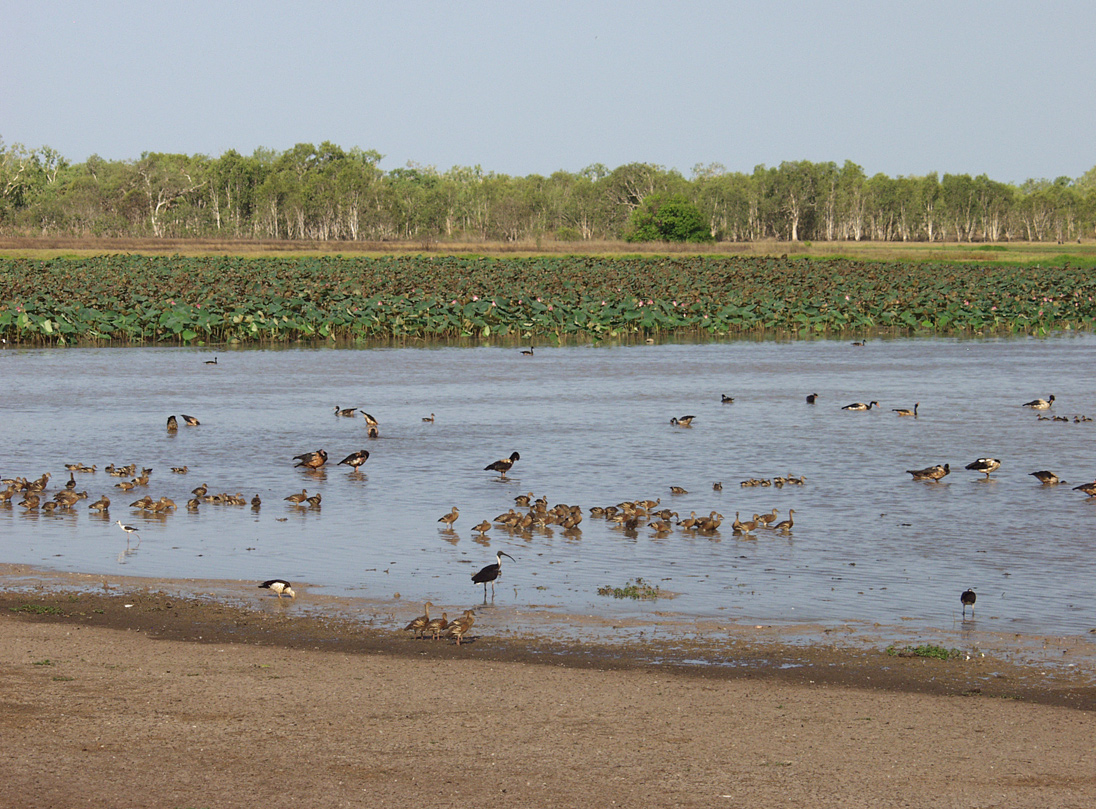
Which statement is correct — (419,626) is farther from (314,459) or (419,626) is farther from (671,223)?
(671,223)

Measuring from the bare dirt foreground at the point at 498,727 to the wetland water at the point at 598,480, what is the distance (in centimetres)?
159

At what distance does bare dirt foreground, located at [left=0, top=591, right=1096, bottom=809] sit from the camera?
260 inches

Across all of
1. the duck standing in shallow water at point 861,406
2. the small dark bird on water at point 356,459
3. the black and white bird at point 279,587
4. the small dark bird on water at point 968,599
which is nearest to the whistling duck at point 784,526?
the small dark bird on water at point 968,599

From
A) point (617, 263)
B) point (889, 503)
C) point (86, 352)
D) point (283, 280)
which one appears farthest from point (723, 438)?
point (617, 263)

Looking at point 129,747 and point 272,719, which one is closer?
point 129,747

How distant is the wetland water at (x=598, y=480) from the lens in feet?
37.6

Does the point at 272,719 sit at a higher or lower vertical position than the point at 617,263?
lower

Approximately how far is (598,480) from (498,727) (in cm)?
949

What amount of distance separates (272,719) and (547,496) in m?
8.32

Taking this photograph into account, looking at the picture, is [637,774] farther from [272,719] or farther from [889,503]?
[889,503]

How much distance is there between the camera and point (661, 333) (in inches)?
1742

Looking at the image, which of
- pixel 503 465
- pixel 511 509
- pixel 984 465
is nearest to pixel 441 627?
pixel 511 509

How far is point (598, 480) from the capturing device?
1697cm

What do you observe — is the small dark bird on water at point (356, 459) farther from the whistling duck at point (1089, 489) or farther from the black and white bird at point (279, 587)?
the whistling duck at point (1089, 489)
